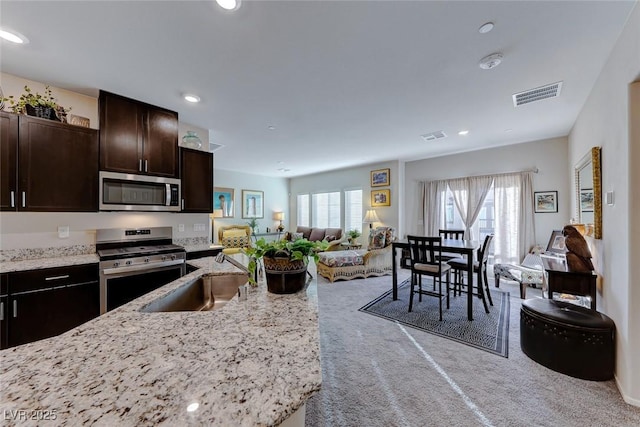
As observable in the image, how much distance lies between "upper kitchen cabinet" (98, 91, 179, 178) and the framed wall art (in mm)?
3785

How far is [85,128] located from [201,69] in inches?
55.8

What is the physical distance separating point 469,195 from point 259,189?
5763 millimetres

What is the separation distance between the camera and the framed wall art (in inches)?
268

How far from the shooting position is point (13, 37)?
6.07ft

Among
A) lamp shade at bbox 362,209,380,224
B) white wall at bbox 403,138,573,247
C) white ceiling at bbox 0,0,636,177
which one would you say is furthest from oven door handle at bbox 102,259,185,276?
white wall at bbox 403,138,573,247

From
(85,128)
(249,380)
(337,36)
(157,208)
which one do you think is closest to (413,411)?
(249,380)

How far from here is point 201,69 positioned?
7.41 feet

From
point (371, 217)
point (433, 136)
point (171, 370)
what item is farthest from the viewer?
point (371, 217)

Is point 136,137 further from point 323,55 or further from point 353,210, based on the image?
point 353,210

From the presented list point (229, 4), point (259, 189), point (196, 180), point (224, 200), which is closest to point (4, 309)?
point (196, 180)

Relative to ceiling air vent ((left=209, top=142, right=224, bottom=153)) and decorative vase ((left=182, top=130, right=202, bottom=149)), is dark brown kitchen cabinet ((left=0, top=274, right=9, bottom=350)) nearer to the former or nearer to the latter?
decorative vase ((left=182, top=130, right=202, bottom=149))

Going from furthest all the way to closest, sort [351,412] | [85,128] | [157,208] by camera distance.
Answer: [157,208]
[85,128]
[351,412]

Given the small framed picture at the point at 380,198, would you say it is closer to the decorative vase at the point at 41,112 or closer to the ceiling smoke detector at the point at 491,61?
the ceiling smoke detector at the point at 491,61

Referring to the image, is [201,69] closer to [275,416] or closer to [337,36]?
[337,36]
